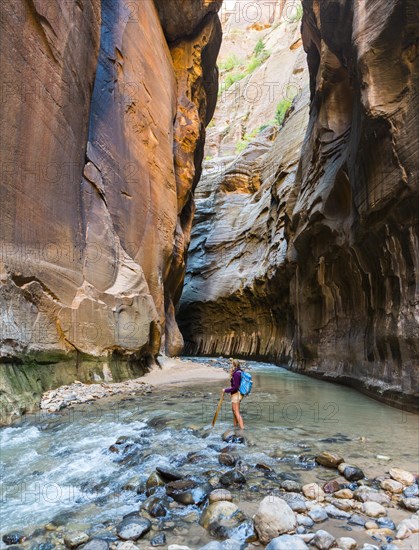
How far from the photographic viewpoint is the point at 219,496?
10.1ft

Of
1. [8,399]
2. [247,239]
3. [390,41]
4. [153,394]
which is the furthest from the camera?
[247,239]

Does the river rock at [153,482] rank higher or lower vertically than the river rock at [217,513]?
lower

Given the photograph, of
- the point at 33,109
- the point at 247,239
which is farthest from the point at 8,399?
the point at 247,239

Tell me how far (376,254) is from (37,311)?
793 centimetres

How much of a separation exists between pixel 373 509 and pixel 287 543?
3.09 feet

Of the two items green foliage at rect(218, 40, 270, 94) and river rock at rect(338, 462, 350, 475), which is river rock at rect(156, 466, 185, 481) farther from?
green foliage at rect(218, 40, 270, 94)

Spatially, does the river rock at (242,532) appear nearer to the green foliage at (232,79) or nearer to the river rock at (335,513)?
the river rock at (335,513)

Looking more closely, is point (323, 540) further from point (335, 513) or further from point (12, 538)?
point (12, 538)

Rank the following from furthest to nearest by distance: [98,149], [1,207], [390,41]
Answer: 1. [98,149]
2. [390,41]
3. [1,207]

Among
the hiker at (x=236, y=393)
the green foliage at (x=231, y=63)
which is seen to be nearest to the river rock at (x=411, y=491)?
the hiker at (x=236, y=393)

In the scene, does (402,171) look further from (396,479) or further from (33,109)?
(33,109)

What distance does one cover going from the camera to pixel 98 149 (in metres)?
11.7

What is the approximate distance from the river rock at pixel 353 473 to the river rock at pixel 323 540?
1212 millimetres

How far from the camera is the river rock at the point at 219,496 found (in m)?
3.07
